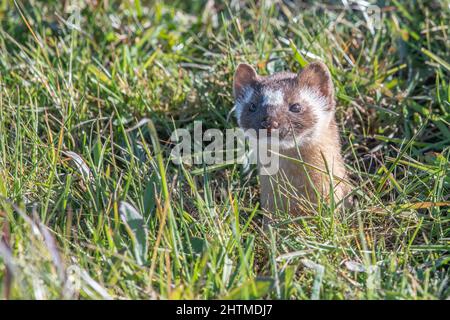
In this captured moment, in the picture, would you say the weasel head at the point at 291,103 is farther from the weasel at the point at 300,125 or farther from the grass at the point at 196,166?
the grass at the point at 196,166

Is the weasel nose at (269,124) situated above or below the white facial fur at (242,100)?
below

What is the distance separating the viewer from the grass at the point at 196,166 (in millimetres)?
2674

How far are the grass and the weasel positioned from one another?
0.61ft

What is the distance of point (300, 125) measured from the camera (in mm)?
3691

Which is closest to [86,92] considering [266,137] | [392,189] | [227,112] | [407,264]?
[227,112]

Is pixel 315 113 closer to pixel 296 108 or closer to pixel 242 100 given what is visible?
pixel 296 108

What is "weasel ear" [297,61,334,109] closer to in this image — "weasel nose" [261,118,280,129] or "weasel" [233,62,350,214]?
"weasel" [233,62,350,214]

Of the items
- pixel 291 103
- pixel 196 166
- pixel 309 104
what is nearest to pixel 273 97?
pixel 291 103

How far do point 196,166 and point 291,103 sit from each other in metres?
0.72

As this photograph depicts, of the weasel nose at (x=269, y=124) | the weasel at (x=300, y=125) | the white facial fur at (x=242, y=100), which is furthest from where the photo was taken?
the white facial fur at (x=242, y=100)

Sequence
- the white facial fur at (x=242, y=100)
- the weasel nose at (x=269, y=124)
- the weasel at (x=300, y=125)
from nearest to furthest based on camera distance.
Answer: the weasel nose at (x=269, y=124) < the weasel at (x=300, y=125) < the white facial fur at (x=242, y=100)

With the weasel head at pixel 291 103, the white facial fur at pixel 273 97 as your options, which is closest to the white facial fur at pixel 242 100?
the weasel head at pixel 291 103

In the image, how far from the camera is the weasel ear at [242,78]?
3.89m

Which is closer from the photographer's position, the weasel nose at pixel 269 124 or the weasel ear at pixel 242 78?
the weasel nose at pixel 269 124
